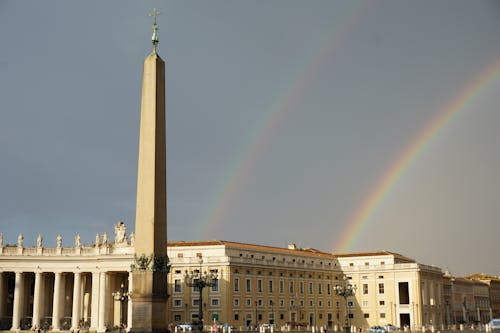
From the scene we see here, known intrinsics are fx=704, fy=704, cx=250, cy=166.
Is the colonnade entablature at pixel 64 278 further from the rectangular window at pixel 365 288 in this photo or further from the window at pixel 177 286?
the rectangular window at pixel 365 288

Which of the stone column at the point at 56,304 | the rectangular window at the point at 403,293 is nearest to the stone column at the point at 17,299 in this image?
the stone column at the point at 56,304

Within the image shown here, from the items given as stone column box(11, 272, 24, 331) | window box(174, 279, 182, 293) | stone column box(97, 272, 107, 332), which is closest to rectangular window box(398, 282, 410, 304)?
window box(174, 279, 182, 293)

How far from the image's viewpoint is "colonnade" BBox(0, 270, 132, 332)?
73.1 m

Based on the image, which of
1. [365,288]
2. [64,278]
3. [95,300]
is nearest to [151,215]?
[95,300]

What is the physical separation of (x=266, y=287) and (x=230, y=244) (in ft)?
20.7

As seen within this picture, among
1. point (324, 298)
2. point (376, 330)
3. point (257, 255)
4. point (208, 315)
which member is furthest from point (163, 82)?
point (324, 298)

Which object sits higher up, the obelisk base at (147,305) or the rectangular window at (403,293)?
the rectangular window at (403,293)

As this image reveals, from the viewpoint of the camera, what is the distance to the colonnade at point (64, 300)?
7312 cm

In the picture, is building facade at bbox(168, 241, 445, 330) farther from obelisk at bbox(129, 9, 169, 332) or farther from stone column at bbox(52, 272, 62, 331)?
obelisk at bbox(129, 9, 169, 332)

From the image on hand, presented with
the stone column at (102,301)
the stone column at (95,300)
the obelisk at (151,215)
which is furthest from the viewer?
the stone column at (95,300)

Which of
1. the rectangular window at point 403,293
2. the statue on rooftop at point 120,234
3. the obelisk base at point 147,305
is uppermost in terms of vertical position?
the statue on rooftop at point 120,234

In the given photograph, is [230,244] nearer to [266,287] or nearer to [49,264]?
[266,287]

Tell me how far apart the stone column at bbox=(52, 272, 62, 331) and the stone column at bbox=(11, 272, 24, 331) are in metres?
3.45

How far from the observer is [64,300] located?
77750mm
